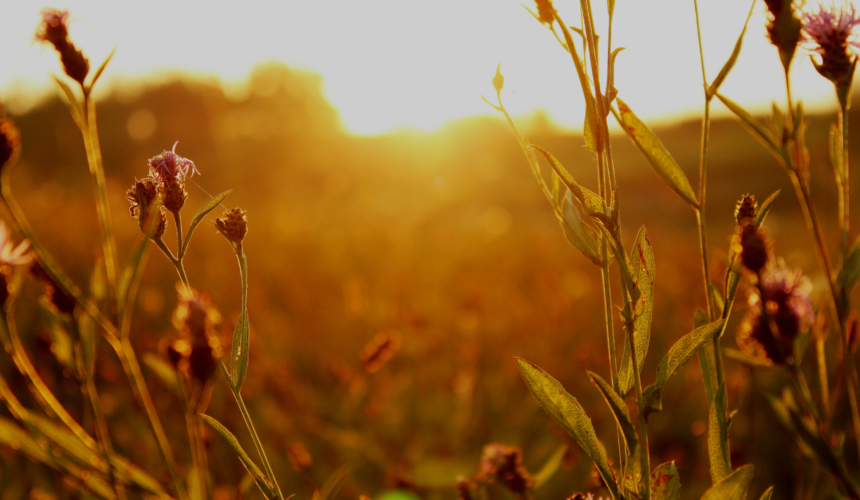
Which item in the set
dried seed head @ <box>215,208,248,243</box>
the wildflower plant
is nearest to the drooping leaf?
the wildflower plant

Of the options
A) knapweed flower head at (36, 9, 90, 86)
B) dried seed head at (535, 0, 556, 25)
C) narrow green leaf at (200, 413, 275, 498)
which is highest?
knapweed flower head at (36, 9, 90, 86)

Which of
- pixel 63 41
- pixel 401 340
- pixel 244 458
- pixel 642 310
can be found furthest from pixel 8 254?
pixel 401 340

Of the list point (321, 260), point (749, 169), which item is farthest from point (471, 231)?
point (749, 169)

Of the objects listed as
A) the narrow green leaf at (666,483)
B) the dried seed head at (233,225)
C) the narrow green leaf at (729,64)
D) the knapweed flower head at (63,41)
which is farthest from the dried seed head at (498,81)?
the knapweed flower head at (63,41)

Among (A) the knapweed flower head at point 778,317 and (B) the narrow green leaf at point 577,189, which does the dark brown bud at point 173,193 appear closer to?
(B) the narrow green leaf at point 577,189

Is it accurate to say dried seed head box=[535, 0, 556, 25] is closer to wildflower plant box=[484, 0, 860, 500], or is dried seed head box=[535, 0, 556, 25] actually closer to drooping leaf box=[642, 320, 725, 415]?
wildflower plant box=[484, 0, 860, 500]

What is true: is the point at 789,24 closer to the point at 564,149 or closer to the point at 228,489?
the point at 228,489
